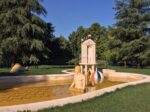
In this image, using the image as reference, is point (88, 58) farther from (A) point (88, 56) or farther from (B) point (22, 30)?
(B) point (22, 30)

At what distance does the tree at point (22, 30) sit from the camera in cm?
2495

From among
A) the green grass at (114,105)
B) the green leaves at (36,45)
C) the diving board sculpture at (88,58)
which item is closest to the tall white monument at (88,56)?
the diving board sculpture at (88,58)

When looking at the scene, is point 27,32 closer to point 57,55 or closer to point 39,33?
point 39,33

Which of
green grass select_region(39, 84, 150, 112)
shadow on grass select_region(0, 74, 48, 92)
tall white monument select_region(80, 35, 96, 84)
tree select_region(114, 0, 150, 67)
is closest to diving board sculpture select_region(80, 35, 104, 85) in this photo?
tall white monument select_region(80, 35, 96, 84)

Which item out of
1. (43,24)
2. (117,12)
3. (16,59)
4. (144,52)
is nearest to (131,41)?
(144,52)

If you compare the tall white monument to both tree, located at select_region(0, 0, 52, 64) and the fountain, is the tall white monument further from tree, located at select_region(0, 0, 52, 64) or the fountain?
tree, located at select_region(0, 0, 52, 64)

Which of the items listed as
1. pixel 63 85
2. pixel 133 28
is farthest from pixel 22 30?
pixel 63 85

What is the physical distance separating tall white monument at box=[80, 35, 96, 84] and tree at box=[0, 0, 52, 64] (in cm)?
801

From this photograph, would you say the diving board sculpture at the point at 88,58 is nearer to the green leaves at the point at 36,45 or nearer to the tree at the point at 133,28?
the green leaves at the point at 36,45

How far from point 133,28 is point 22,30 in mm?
11439

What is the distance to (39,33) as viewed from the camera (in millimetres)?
25969

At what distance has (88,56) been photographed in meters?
17.6

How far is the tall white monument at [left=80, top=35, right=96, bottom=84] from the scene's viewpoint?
1705cm

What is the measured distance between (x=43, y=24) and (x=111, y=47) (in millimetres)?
8091
